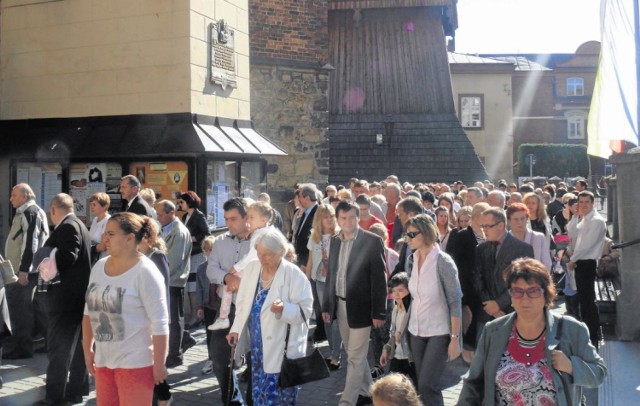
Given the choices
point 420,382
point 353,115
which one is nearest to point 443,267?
point 420,382

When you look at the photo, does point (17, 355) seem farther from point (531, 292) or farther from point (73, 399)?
point (531, 292)

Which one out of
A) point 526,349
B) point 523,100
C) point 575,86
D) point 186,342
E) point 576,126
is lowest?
point 186,342

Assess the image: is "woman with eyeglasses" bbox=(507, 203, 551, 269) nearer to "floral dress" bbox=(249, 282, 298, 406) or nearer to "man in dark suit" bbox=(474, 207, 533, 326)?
"man in dark suit" bbox=(474, 207, 533, 326)

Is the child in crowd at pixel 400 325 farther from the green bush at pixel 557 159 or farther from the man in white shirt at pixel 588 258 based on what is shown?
the green bush at pixel 557 159

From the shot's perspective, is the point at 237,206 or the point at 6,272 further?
the point at 6,272

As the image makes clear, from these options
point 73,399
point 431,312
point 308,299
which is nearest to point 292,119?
point 73,399

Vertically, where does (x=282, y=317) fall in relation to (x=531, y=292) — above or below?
below

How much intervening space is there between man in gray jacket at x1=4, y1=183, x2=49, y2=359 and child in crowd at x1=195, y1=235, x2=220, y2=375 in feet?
5.52

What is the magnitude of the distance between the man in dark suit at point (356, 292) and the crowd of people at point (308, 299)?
0.04ft

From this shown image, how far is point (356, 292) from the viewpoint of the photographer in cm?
634

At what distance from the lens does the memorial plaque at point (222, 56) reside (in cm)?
1137

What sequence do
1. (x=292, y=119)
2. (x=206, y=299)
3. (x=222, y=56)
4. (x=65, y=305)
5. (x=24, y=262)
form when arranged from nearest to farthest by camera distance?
(x=65, y=305)
(x=206, y=299)
(x=24, y=262)
(x=222, y=56)
(x=292, y=119)

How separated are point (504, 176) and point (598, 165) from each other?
14.1m

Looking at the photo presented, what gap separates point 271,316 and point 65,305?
7.70 feet
